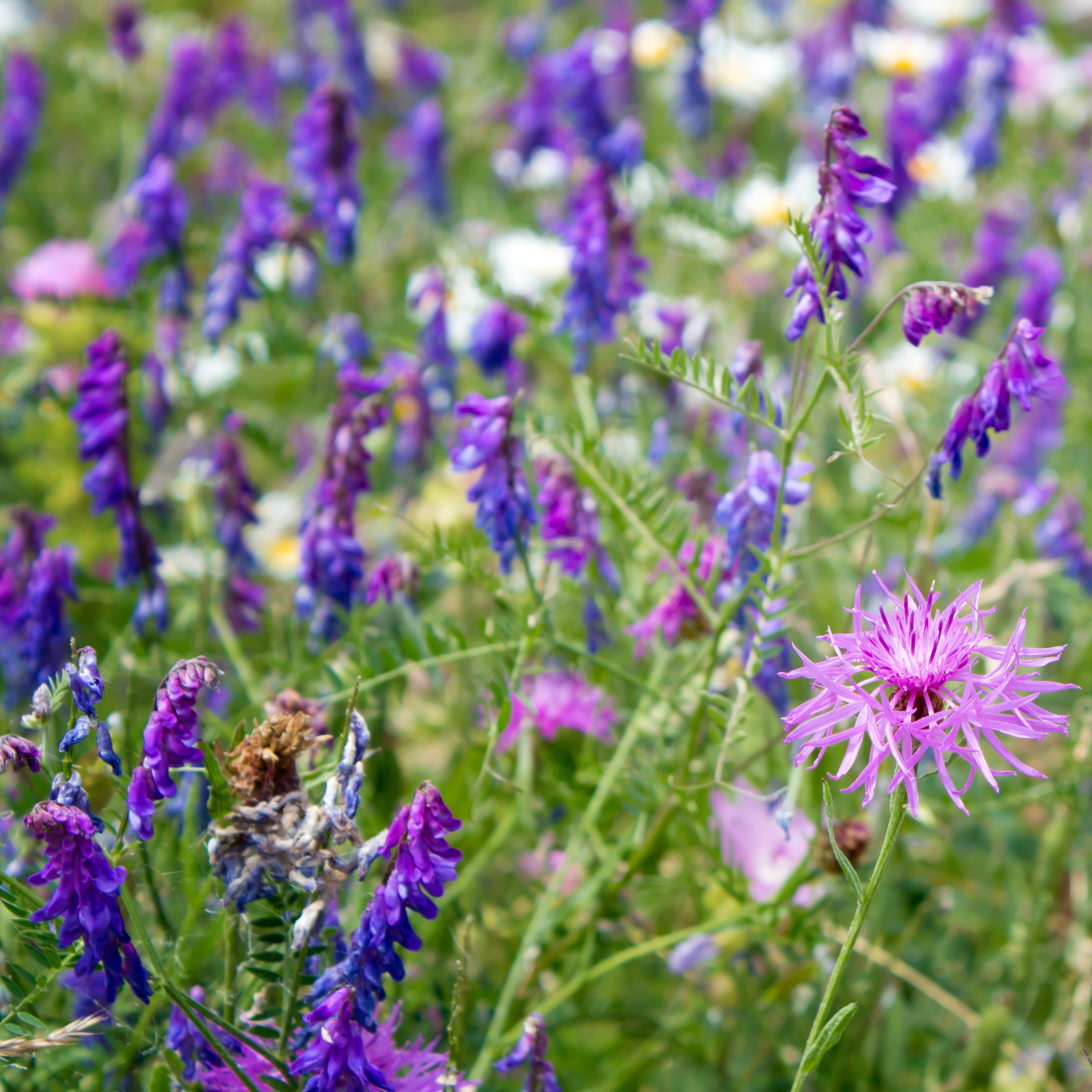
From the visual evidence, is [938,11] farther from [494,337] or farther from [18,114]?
[494,337]

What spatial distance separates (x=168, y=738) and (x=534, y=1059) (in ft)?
1.50

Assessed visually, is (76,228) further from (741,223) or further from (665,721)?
(665,721)

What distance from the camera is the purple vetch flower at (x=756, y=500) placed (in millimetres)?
1371

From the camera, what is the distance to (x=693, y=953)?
4.94 ft

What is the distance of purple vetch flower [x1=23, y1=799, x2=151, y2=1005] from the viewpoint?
98 cm

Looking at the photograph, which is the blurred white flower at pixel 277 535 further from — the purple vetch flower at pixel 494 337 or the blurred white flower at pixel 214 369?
the purple vetch flower at pixel 494 337

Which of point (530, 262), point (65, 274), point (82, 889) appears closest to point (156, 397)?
point (65, 274)

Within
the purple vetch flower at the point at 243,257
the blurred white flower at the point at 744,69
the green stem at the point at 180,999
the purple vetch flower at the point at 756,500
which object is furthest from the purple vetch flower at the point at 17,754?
the blurred white flower at the point at 744,69

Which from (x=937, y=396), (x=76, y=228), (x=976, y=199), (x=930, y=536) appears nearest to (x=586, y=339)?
(x=930, y=536)

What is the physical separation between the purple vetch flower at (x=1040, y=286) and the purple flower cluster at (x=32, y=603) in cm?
173

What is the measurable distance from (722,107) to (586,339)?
188 centimetres

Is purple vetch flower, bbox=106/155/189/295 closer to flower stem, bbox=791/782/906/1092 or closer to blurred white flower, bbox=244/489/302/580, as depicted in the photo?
blurred white flower, bbox=244/489/302/580

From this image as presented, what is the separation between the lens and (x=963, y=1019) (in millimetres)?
1668

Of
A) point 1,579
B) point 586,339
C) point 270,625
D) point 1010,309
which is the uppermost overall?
point 586,339
